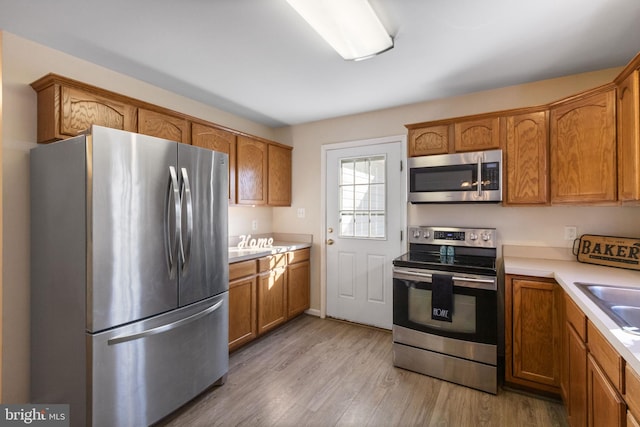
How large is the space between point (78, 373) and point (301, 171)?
2784 millimetres

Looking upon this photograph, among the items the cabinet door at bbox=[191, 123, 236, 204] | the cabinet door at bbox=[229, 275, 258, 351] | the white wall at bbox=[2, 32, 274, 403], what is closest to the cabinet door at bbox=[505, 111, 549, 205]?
the cabinet door at bbox=[229, 275, 258, 351]

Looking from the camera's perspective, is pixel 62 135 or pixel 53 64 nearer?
pixel 62 135

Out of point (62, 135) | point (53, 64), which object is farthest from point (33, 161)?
point (53, 64)

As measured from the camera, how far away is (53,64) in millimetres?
2041

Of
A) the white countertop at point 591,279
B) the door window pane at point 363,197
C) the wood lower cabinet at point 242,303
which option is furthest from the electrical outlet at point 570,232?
the wood lower cabinet at point 242,303

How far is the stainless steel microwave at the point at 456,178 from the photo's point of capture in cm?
244

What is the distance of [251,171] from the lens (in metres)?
3.21

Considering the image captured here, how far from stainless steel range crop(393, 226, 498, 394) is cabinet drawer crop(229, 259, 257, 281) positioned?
1274 millimetres

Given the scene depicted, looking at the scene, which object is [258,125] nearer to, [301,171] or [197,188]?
[301,171]

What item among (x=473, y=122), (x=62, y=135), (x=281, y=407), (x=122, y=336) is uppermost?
(x=473, y=122)

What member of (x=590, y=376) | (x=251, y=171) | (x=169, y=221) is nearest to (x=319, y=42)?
(x=169, y=221)

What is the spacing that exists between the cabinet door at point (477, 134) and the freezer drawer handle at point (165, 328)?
2.34m

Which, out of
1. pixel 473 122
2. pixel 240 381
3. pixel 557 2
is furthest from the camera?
pixel 473 122

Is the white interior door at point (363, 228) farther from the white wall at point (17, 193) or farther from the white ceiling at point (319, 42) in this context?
the white wall at point (17, 193)
